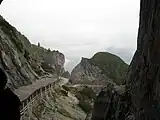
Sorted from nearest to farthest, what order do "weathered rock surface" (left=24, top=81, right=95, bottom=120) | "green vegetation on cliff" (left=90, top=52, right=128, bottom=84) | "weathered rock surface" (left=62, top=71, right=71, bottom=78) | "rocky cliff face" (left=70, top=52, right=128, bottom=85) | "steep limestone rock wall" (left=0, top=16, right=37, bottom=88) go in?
"weathered rock surface" (left=24, top=81, right=95, bottom=120) < "steep limestone rock wall" (left=0, top=16, right=37, bottom=88) < "rocky cliff face" (left=70, top=52, right=128, bottom=85) < "green vegetation on cliff" (left=90, top=52, right=128, bottom=84) < "weathered rock surface" (left=62, top=71, right=71, bottom=78)

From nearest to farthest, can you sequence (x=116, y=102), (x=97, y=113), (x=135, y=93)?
(x=135, y=93) → (x=116, y=102) → (x=97, y=113)

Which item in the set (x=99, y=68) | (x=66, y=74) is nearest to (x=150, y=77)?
(x=99, y=68)

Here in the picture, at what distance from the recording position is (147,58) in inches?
706

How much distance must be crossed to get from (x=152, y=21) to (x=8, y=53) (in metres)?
23.2

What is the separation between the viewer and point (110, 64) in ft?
331

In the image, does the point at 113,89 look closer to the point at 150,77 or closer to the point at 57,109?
the point at 57,109

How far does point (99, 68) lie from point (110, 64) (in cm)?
403

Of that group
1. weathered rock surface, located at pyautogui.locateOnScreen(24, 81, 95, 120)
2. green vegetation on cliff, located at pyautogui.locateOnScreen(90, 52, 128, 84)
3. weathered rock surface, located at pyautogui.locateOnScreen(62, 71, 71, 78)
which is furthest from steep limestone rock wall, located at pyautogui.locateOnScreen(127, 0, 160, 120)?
weathered rock surface, located at pyautogui.locateOnScreen(62, 71, 71, 78)

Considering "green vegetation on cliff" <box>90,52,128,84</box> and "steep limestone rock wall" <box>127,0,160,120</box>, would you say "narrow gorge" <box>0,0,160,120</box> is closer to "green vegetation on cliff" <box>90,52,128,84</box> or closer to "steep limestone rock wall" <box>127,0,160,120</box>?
"steep limestone rock wall" <box>127,0,160,120</box>

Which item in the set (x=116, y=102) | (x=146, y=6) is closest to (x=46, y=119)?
(x=116, y=102)

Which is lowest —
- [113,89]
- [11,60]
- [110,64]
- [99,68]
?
[113,89]

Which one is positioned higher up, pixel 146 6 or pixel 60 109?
pixel 146 6

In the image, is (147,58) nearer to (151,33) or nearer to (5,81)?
(151,33)

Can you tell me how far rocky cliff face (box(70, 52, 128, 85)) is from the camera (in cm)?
9325
